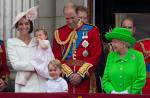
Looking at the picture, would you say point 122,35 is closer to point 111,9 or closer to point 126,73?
point 126,73

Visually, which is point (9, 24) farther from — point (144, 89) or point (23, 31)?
point (144, 89)

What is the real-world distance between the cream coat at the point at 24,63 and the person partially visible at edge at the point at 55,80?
340mm

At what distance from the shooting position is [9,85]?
473 inches

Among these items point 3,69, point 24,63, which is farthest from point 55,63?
point 3,69

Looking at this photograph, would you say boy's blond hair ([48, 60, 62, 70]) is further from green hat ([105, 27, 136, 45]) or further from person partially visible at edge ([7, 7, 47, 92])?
green hat ([105, 27, 136, 45])

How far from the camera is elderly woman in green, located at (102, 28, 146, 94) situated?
1010 centimetres

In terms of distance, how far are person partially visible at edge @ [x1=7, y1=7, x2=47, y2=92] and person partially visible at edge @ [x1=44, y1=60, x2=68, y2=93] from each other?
1.04ft

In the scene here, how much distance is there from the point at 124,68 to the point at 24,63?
1.43 meters

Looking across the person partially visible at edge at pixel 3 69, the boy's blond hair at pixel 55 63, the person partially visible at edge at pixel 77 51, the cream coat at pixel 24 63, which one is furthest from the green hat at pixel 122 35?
the person partially visible at edge at pixel 3 69

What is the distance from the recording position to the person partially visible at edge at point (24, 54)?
423 inches

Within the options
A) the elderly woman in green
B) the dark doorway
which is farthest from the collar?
the dark doorway

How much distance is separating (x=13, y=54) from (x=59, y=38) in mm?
692

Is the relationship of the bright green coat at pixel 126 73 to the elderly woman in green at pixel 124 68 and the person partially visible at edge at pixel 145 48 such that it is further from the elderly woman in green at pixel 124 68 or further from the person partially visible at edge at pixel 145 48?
the person partially visible at edge at pixel 145 48

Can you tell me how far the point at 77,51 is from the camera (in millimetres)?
10859
